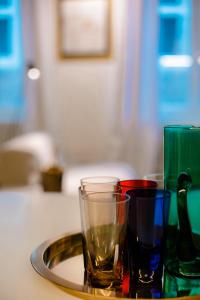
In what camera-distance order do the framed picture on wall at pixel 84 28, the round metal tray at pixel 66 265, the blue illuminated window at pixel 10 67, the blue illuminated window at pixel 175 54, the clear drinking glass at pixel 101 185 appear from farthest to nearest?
the blue illuminated window at pixel 10 67, the framed picture on wall at pixel 84 28, the blue illuminated window at pixel 175 54, the clear drinking glass at pixel 101 185, the round metal tray at pixel 66 265

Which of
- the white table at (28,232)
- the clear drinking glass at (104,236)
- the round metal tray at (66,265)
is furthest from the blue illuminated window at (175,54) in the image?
the clear drinking glass at (104,236)

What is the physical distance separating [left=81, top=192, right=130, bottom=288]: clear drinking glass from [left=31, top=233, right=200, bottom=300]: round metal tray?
0.09 ft

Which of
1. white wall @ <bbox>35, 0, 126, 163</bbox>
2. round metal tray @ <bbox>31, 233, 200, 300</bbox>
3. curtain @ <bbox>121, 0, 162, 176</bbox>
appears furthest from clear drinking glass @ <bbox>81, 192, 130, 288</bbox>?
white wall @ <bbox>35, 0, 126, 163</bbox>

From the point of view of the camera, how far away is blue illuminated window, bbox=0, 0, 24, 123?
3.96 metres

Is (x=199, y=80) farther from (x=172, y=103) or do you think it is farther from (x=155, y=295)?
(x=155, y=295)

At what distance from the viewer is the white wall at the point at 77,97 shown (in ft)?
12.7

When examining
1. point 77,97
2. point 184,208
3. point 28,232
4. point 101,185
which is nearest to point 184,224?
point 184,208

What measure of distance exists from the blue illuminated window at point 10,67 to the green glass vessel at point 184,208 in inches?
134

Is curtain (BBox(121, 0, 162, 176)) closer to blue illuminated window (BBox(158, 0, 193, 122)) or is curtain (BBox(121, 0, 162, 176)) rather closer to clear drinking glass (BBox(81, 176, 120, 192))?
blue illuminated window (BBox(158, 0, 193, 122))

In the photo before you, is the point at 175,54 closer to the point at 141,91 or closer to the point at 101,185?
the point at 141,91

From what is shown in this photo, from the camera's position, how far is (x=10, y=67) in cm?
402

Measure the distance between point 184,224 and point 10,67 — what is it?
11.6ft

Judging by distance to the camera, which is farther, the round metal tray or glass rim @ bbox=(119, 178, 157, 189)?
glass rim @ bbox=(119, 178, 157, 189)

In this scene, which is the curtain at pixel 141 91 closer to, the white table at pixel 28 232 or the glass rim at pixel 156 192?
the white table at pixel 28 232
